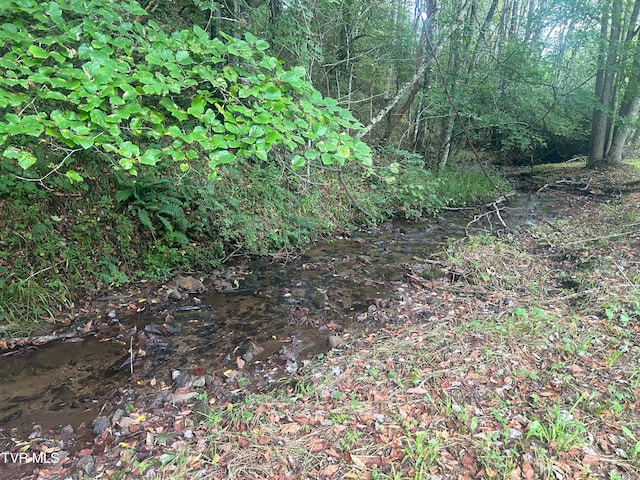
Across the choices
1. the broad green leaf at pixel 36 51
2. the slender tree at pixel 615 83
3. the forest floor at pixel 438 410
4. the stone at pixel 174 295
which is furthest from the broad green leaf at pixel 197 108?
the slender tree at pixel 615 83

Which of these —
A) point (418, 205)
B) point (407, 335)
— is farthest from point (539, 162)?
point (407, 335)

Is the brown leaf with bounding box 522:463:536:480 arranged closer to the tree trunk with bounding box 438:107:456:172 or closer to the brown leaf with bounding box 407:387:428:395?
the brown leaf with bounding box 407:387:428:395

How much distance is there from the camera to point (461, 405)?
10.4 feet

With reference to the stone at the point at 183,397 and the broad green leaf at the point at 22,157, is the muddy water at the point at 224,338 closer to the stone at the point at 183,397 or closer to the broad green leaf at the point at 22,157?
the stone at the point at 183,397

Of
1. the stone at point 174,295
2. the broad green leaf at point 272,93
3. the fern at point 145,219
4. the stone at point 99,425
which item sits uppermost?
the broad green leaf at point 272,93

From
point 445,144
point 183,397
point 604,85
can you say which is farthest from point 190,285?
point 604,85

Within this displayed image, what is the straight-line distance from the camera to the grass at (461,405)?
8.77 ft

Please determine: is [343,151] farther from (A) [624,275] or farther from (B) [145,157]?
(A) [624,275]

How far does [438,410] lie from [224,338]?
8.91 feet

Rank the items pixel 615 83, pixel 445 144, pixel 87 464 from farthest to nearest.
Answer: pixel 445 144 → pixel 615 83 → pixel 87 464

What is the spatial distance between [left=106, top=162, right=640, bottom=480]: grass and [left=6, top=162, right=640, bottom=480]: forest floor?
11 mm

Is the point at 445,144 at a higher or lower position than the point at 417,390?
higher

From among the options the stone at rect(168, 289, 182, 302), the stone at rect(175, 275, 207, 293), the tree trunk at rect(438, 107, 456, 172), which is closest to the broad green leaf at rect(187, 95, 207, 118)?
the stone at rect(168, 289, 182, 302)

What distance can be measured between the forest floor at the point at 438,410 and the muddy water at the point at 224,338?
1.43 feet
